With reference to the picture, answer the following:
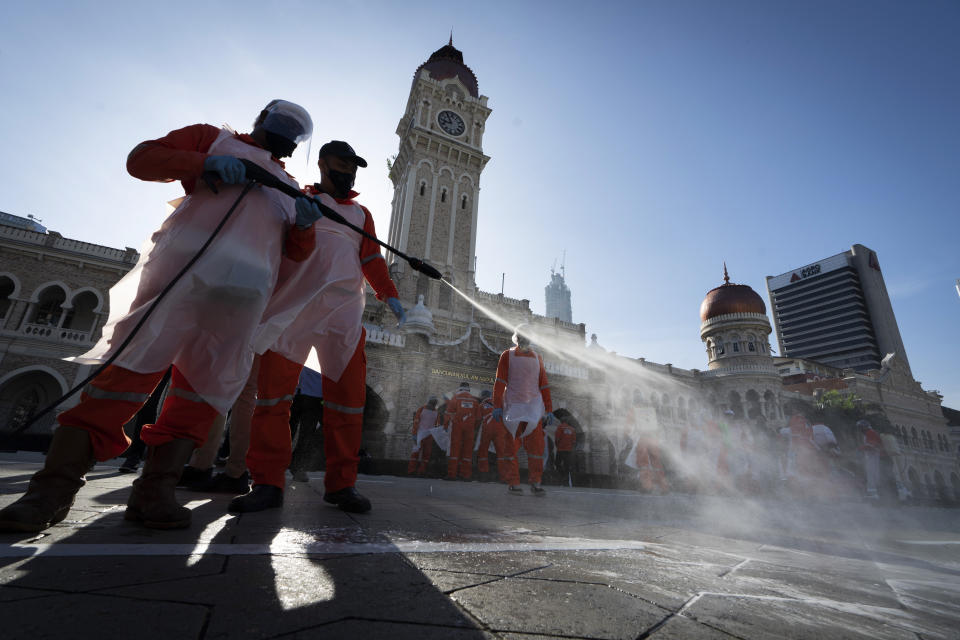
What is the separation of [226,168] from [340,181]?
0.96m

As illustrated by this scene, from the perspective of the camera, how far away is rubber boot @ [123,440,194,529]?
1.53 m

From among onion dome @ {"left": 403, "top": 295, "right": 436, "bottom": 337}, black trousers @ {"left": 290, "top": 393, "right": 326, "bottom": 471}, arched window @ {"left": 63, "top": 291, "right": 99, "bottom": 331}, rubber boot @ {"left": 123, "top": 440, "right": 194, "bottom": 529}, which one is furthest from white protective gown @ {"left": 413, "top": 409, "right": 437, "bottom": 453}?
arched window @ {"left": 63, "top": 291, "right": 99, "bottom": 331}

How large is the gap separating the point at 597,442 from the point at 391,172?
24.8 m

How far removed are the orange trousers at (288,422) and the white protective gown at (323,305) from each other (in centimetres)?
7

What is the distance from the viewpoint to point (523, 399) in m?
5.82

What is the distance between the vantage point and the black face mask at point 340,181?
2801 millimetres

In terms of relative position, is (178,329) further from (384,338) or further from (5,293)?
(5,293)

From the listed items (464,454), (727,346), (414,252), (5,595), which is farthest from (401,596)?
(727,346)

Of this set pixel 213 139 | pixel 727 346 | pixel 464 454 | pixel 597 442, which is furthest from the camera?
pixel 727 346

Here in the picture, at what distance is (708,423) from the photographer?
10805 mm

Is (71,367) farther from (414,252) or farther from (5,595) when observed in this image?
(5,595)

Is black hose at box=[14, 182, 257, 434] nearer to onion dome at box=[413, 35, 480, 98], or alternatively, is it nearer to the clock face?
the clock face

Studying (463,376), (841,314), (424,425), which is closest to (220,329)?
(424,425)

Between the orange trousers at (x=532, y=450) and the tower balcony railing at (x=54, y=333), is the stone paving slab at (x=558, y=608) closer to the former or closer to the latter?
the orange trousers at (x=532, y=450)
